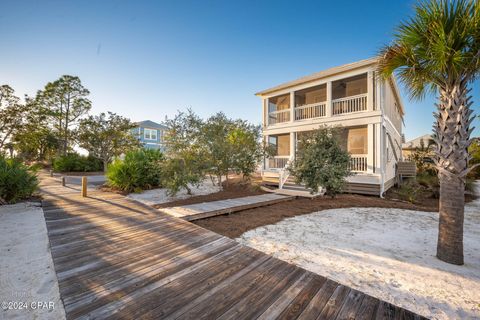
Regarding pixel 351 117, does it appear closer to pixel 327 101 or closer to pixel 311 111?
pixel 327 101

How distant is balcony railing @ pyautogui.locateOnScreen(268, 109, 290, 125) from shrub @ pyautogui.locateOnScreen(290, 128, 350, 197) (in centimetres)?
504

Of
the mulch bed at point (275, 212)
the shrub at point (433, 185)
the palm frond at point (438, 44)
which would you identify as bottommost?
the mulch bed at point (275, 212)

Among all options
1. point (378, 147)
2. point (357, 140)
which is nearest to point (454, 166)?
point (378, 147)

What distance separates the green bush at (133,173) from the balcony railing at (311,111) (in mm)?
8637

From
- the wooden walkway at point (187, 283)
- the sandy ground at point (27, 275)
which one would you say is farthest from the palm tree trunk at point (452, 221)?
the sandy ground at point (27, 275)

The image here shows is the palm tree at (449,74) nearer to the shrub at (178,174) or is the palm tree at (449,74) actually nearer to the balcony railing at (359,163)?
the balcony railing at (359,163)

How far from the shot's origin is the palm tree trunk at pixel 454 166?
10.3 feet

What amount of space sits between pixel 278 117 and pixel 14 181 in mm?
13116

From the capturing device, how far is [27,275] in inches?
97.0

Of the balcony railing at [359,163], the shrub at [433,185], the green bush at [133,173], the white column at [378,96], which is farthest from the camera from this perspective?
the balcony railing at [359,163]

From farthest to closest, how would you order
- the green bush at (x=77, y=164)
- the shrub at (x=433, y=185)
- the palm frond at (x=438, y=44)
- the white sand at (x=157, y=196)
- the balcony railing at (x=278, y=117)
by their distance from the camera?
the green bush at (x=77, y=164) < the balcony railing at (x=278, y=117) < the shrub at (x=433, y=185) < the white sand at (x=157, y=196) < the palm frond at (x=438, y=44)

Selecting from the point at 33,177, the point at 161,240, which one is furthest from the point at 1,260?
the point at 33,177

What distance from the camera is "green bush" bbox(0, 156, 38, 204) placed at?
650 cm

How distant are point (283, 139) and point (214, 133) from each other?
850 centimetres
